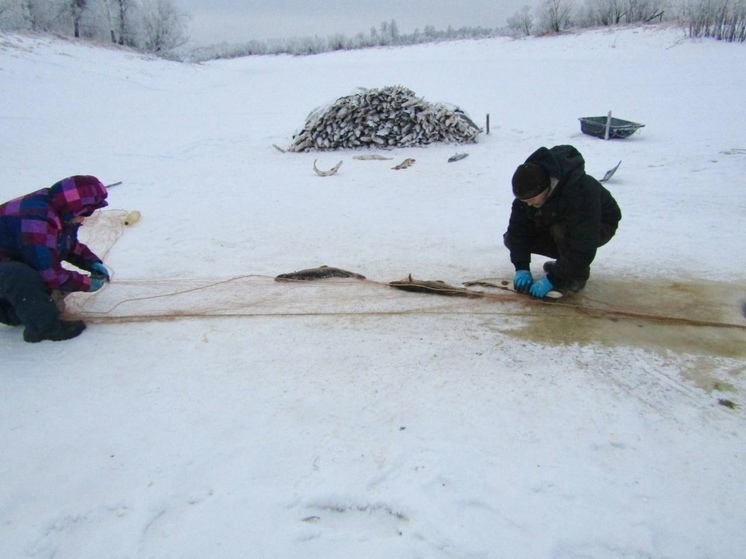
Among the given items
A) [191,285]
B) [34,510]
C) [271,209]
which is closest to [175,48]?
[271,209]

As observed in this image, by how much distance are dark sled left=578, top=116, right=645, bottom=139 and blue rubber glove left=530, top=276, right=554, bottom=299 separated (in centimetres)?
641

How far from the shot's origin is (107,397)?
2.31 meters

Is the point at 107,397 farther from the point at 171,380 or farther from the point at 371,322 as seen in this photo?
the point at 371,322

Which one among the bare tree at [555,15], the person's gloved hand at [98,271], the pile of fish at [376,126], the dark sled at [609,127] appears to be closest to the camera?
the person's gloved hand at [98,271]

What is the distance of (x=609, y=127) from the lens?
26.8 feet

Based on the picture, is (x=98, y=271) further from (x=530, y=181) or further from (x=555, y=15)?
(x=555, y=15)

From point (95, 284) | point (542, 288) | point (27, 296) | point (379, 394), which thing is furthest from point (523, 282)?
point (27, 296)

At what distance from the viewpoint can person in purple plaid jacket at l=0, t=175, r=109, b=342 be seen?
2627mm

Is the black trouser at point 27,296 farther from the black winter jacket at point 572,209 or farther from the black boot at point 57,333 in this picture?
the black winter jacket at point 572,209

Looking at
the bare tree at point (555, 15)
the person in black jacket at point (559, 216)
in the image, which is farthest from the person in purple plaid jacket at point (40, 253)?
the bare tree at point (555, 15)

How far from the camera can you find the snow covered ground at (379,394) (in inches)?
63.8

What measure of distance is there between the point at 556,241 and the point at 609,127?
641cm

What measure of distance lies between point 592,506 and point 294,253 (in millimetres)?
3159

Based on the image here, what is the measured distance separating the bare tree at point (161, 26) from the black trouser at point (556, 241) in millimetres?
30831
